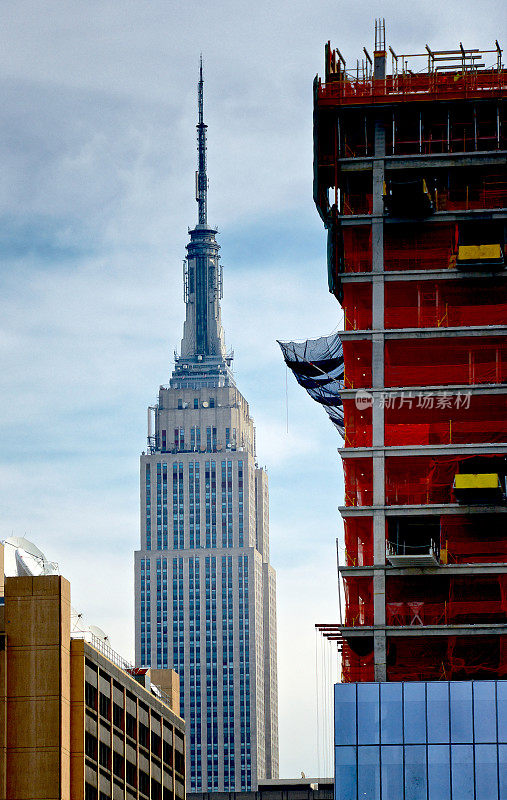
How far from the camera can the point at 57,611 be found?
134250 millimetres

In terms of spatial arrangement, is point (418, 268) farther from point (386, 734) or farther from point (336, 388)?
point (386, 734)

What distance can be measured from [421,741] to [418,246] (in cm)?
3418

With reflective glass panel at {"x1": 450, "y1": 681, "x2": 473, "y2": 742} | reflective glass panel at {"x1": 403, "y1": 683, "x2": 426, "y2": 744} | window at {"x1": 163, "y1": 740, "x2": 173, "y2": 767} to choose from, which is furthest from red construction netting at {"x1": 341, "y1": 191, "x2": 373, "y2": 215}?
window at {"x1": 163, "y1": 740, "x2": 173, "y2": 767}

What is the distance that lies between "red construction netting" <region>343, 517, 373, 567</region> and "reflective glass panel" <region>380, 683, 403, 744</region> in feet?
32.1

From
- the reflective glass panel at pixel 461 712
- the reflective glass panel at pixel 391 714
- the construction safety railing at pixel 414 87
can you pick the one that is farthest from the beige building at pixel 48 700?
the construction safety railing at pixel 414 87

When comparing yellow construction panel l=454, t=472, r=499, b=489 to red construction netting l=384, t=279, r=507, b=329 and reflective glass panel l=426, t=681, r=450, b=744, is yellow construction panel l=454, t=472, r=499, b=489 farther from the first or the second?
reflective glass panel l=426, t=681, r=450, b=744

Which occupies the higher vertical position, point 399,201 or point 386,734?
point 399,201

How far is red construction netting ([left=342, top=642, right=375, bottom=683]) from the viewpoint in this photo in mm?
115875

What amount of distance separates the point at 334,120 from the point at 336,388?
2280 cm

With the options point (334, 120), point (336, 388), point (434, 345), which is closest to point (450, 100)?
point (334, 120)

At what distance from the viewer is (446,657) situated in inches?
4562

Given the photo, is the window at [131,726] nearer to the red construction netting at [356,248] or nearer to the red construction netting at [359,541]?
the red construction netting at [359,541]

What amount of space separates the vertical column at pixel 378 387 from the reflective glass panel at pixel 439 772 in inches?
257

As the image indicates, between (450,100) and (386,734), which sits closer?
(386,734)
